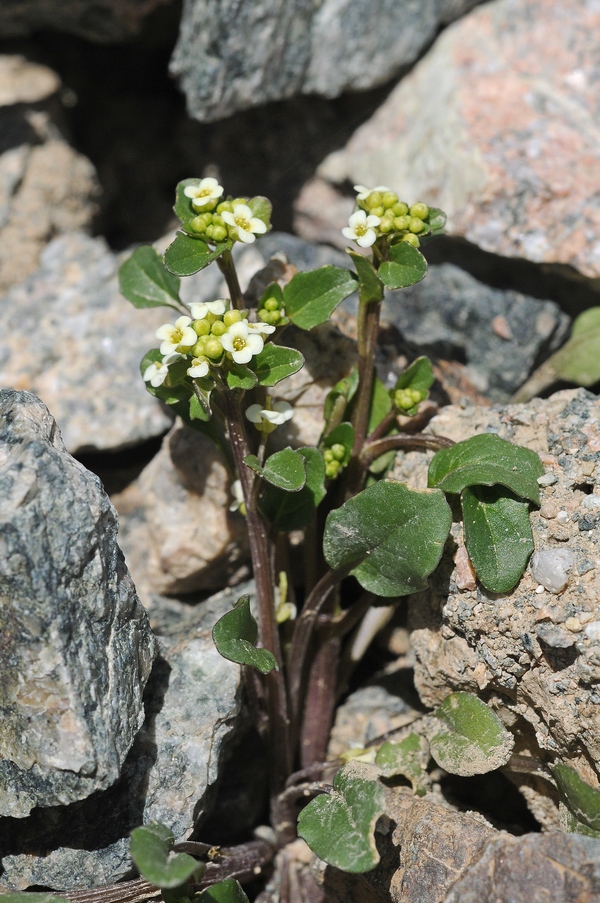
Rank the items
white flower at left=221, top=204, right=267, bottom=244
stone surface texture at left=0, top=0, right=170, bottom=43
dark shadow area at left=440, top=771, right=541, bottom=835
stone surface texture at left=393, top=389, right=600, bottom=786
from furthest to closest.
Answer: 1. stone surface texture at left=0, top=0, right=170, bottom=43
2. dark shadow area at left=440, top=771, right=541, bottom=835
3. white flower at left=221, top=204, right=267, bottom=244
4. stone surface texture at left=393, top=389, right=600, bottom=786

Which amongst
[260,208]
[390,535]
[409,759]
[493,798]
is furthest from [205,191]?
[493,798]

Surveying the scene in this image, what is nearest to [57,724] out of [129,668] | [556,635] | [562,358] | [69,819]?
[129,668]

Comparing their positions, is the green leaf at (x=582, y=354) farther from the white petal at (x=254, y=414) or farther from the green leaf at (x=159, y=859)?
the green leaf at (x=159, y=859)

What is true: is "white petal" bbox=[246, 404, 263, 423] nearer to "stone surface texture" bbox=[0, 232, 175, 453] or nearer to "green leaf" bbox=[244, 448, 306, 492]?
"green leaf" bbox=[244, 448, 306, 492]

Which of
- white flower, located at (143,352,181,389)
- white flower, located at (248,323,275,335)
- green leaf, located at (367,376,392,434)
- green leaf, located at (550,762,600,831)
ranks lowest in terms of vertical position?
green leaf, located at (550,762,600,831)

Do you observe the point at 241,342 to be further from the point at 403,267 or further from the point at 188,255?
the point at 403,267

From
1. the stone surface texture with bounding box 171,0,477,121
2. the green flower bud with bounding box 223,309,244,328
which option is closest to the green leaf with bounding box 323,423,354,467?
the green flower bud with bounding box 223,309,244,328
